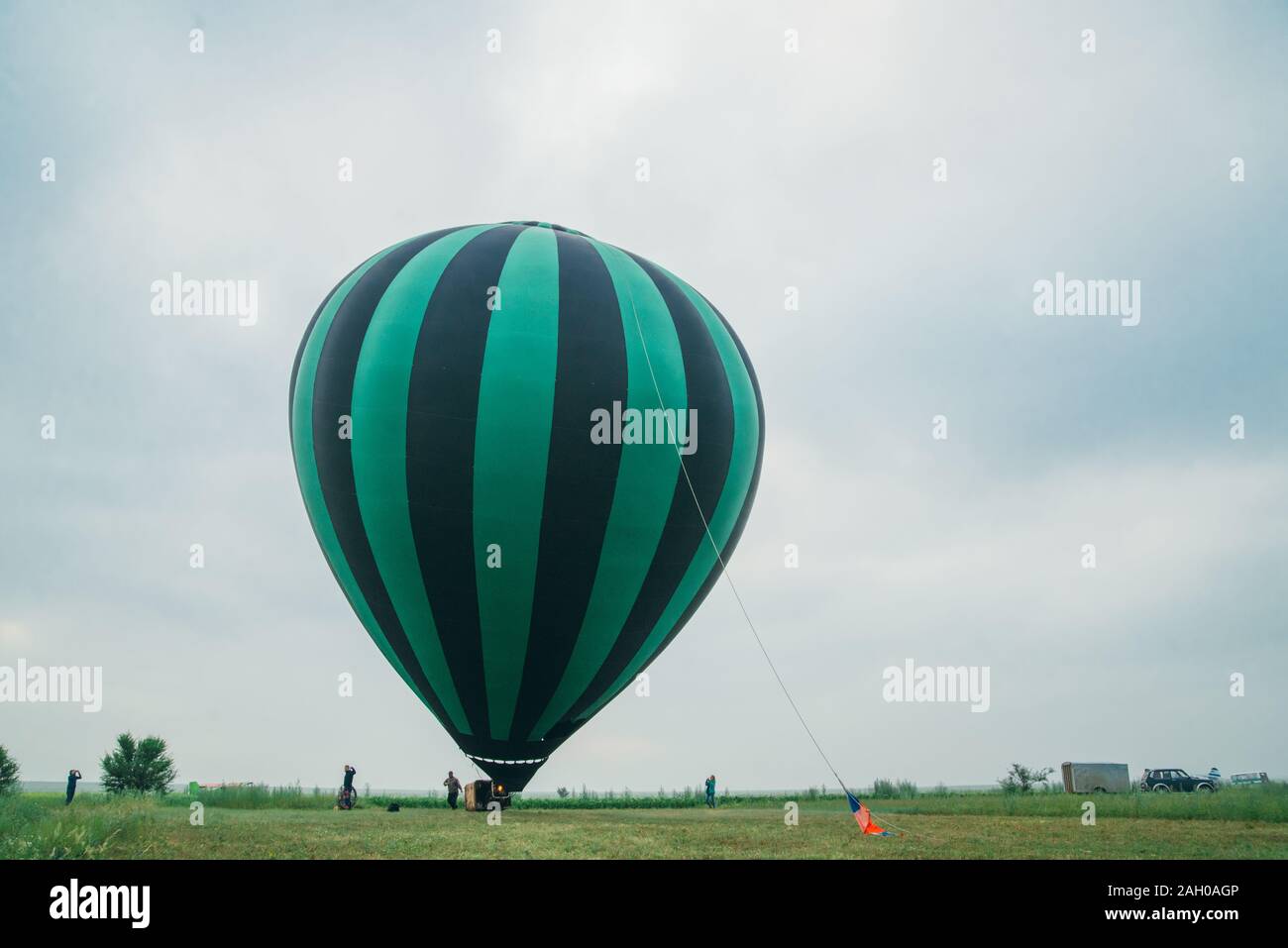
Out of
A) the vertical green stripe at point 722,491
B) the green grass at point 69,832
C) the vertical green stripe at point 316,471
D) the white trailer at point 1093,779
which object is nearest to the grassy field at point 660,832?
the green grass at point 69,832

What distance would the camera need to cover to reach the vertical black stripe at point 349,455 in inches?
744

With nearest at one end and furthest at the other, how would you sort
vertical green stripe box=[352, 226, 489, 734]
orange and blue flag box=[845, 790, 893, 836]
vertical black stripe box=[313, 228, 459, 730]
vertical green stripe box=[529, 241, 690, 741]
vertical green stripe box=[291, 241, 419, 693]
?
orange and blue flag box=[845, 790, 893, 836] → vertical green stripe box=[352, 226, 489, 734] → vertical green stripe box=[529, 241, 690, 741] → vertical black stripe box=[313, 228, 459, 730] → vertical green stripe box=[291, 241, 419, 693]

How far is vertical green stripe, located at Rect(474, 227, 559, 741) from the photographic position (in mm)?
17906

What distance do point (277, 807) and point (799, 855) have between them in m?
12.7

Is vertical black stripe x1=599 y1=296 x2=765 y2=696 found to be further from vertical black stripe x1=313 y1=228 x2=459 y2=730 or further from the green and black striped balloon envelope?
vertical black stripe x1=313 y1=228 x2=459 y2=730

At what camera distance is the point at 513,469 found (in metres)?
17.9

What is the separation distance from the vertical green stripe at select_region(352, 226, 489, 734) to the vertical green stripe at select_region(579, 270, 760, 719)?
399 cm

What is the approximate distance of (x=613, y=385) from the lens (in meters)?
18.5

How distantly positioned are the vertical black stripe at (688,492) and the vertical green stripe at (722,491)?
0.21 m

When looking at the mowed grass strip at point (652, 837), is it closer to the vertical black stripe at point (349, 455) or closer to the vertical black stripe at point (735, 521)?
the vertical black stripe at point (349, 455)

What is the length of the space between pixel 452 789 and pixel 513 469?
8402 millimetres

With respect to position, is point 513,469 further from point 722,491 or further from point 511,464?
point 722,491

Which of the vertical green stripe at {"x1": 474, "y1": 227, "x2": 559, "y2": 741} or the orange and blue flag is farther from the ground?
the vertical green stripe at {"x1": 474, "y1": 227, "x2": 559, "y2": 741}

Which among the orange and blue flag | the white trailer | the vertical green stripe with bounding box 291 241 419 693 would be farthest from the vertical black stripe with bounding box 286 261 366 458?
the white trailer
